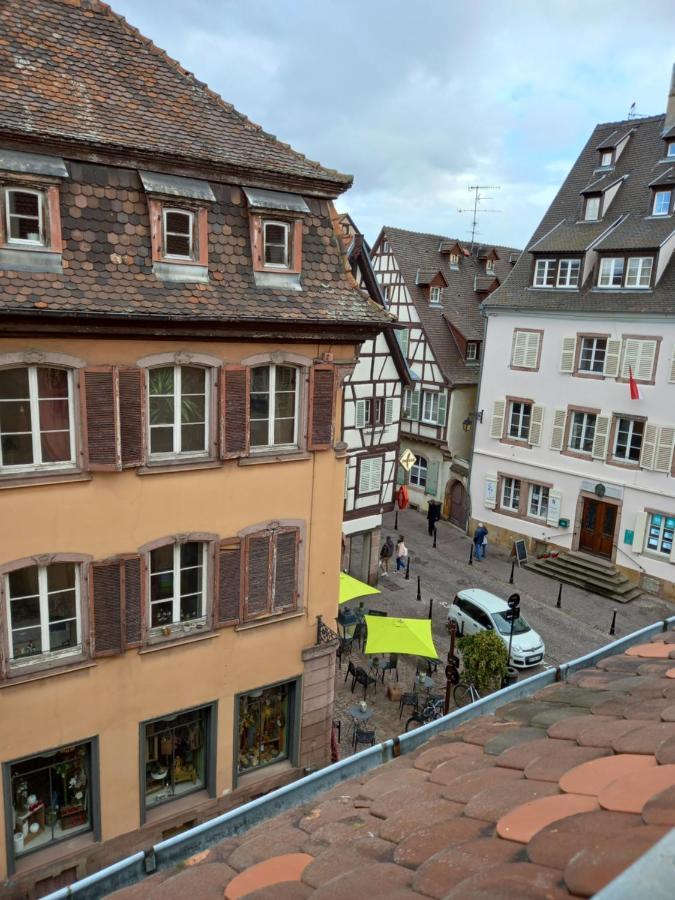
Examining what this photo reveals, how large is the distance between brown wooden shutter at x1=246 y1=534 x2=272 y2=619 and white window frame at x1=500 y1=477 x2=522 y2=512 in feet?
59.1

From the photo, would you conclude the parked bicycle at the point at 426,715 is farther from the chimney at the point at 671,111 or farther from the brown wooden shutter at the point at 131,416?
the chimney at the point at 671,111

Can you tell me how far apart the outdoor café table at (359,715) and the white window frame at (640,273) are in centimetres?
1739

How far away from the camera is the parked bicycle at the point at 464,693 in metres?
15.8

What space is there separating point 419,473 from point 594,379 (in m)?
10.4

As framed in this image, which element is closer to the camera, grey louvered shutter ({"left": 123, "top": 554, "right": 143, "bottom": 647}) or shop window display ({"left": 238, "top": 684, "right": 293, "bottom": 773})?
grey louvered shutter ({"left": 123, "top": 554, "right": 143, "bottom": 647})

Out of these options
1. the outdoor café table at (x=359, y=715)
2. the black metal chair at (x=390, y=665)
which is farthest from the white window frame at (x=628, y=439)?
the outdoor café table at (x=359, y=715)

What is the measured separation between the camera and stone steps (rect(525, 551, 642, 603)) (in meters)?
23.9

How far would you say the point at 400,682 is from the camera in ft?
58.1

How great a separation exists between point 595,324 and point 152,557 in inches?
773

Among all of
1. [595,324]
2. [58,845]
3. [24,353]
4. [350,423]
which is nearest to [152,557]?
[24,353]

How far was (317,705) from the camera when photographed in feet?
43.2

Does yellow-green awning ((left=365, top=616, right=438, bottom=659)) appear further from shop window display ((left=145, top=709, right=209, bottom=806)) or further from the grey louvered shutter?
the grey louvered shutter

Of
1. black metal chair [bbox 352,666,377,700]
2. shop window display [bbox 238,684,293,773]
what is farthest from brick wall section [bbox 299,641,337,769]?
black metal chair [bbox 352,666,377,700]

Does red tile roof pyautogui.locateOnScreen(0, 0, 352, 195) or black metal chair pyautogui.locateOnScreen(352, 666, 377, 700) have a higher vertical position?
red tile roof pyautogui.locateOnScreen(0, 0, 352, 195)
